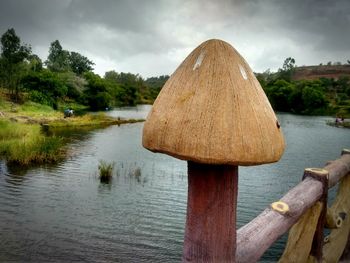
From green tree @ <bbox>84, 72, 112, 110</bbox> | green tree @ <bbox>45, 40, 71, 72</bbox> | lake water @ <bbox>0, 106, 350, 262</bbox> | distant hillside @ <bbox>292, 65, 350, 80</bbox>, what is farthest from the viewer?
distant hillside @ <bbox>292, 65, 350, 80</bbox>

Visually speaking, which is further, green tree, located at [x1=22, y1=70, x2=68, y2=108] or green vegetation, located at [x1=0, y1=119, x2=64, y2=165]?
green tree, located at [x1=22, y1=70, x2=68, y2=108]

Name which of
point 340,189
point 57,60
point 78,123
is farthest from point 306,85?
point 340,189

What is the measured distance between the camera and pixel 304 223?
2.63 metres

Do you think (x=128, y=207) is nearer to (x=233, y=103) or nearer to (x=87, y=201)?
(x=87, y=201)

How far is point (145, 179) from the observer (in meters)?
16.8

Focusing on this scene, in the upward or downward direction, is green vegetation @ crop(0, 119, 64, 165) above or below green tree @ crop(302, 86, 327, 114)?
below

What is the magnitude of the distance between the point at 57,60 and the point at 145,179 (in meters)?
78.1

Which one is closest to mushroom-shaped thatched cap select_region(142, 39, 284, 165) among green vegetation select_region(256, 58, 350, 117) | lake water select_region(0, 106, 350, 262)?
lake water select_region(0, 106, 350, 262)

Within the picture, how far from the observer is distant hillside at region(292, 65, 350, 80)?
459 ft

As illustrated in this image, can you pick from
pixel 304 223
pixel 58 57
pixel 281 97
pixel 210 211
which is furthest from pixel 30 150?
pixel 281 97

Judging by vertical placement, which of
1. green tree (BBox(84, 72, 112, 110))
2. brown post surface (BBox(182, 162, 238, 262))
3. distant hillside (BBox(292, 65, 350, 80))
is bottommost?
brown post surface (BBox(182, 162, 238, 262))

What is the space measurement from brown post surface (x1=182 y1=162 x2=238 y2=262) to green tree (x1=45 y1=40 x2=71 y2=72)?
279 feet

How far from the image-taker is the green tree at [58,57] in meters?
84.8

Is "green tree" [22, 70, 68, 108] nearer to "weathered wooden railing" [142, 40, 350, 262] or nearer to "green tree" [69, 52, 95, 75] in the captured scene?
"green tree" [69, 52, 95, 75]
